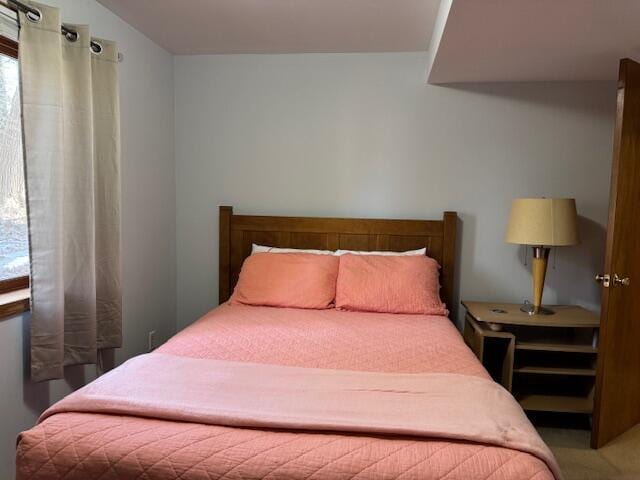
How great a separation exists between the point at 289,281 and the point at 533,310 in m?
1.42

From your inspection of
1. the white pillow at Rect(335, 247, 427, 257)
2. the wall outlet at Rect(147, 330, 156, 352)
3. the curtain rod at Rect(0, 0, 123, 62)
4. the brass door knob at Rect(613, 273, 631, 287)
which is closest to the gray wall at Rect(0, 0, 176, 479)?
the wall outlet at Rect(147, 330, 156, 352)

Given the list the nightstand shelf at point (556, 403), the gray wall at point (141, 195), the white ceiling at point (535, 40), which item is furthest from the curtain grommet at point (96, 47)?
the nightstand shelf at point (556, 403)

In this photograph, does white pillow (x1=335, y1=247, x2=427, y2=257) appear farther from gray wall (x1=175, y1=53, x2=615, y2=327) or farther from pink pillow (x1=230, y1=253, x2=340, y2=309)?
gray wall (x1=175, y1=53, x2=615, y2=327)

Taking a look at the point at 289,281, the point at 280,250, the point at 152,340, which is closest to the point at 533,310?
the point at 289,281

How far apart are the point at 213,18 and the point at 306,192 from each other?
118cm

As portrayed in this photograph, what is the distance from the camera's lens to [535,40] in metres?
2.13

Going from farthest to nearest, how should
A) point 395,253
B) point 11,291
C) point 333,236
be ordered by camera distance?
point 333,236, point 395,253, point 11,291

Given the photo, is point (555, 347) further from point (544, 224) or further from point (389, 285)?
point (389, 285)

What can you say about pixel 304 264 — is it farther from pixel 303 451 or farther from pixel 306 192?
pixel 303 451

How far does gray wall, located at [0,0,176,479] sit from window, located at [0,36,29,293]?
257 mm

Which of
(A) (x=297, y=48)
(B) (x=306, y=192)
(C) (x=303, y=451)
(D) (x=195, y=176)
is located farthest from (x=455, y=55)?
(C) (x=303, y=451)

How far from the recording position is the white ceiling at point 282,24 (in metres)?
2.30

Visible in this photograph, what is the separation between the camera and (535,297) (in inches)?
105

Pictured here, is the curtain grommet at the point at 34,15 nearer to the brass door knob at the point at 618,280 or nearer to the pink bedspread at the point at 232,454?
the pink bedspread at the point at 232,454
